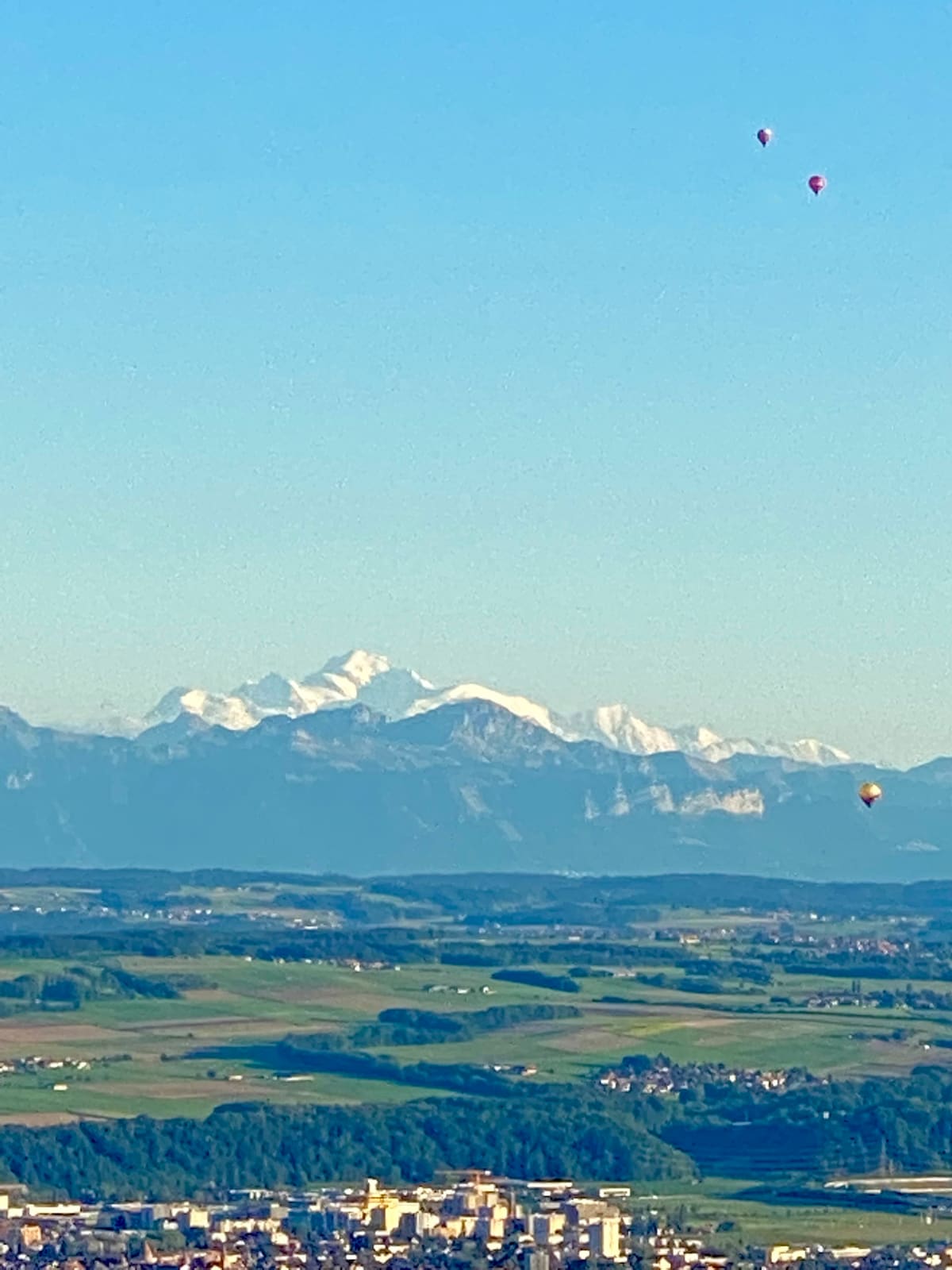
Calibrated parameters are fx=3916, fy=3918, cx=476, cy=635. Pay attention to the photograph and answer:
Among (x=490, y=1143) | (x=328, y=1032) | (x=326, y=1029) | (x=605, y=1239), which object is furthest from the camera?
(x=326, y=1029)

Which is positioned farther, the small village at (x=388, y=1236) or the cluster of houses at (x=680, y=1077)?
the cluster of houses at (x=680, y=1077)

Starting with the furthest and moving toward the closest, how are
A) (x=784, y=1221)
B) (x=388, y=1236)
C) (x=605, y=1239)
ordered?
(x=784, y=1221) → (x=388, y=1236) → (x=605, y=1239)

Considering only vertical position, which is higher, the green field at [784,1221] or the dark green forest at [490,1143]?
the dark green forest at [490,1143]

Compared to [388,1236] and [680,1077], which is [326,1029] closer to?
[680,1077]

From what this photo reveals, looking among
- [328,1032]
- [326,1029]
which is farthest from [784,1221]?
[326,1029]

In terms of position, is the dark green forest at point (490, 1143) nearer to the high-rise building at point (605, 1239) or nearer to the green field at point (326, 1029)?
the green field at point (326, 1029)

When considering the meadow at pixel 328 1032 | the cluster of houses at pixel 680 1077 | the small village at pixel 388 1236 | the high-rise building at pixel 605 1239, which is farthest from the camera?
the cluster of houses at pixel 680 1077

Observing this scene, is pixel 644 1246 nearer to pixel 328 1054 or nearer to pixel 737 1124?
pixel 737 1124

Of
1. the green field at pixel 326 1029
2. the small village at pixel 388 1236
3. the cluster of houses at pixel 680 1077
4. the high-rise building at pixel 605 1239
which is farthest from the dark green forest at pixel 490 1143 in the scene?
→ the high-rise building at pixel 605 1239

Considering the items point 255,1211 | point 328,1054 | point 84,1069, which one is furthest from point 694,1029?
point 255,1211

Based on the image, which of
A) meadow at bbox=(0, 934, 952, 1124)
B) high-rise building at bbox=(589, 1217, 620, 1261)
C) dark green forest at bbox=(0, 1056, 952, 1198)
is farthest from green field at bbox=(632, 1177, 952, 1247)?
meadow at bbox=(0, 934, 952, 1124)

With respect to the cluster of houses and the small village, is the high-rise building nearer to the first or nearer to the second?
the small village
